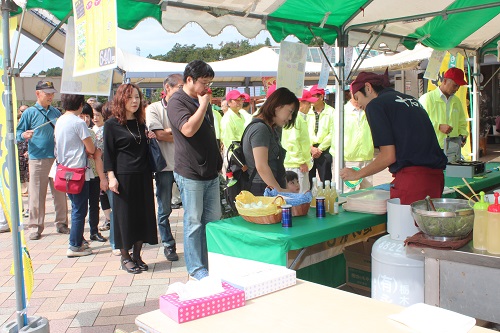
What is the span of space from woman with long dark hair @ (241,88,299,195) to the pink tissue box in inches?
64.8

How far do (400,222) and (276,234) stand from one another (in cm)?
72

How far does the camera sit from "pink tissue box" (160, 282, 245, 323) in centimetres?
165

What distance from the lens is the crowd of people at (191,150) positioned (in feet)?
9.96

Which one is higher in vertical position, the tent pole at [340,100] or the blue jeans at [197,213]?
the tent pole at [340,100]

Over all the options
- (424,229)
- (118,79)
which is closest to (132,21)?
(424,229)

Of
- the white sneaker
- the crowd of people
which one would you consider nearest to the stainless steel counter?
the crowd of people

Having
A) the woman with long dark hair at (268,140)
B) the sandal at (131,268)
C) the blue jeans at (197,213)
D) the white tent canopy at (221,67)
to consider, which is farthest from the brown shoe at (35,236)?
the white tent canopy at (221,67)

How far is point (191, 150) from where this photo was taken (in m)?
3.52

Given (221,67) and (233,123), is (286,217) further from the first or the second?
(221,67)

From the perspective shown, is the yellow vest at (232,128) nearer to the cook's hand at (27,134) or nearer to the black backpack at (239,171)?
the cook's hand at (27,134)

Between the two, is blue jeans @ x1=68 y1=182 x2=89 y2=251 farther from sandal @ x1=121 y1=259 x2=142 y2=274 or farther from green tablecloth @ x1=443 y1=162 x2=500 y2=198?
green tablecloth @ x1=443 y1=162 x2=500 y2=198

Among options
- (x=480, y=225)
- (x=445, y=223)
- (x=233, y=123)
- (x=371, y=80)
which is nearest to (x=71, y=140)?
(x=371, y=80)

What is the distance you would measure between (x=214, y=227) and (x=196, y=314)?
126cm

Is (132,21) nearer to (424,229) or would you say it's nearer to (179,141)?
(179,141)
